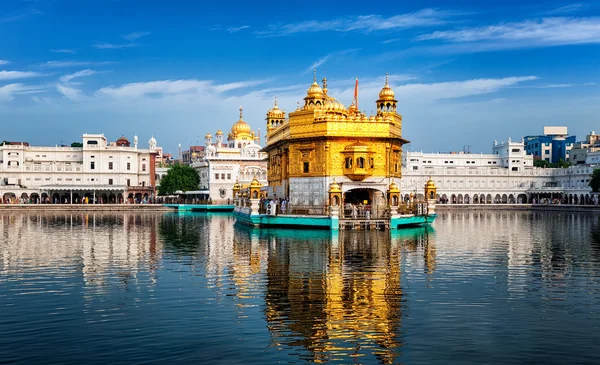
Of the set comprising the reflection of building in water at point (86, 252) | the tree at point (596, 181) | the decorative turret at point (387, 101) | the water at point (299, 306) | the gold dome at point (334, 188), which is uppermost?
the decorative turret at point (387, 101)

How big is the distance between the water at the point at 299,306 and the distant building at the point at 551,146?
12054cm

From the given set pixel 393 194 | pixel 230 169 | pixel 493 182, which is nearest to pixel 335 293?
pixel 393 194

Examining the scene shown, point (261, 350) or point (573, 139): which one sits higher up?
point (573, 139)

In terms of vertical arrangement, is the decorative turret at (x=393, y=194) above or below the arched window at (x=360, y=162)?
below

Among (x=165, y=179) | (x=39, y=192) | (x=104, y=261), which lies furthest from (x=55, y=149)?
(x=104, y=261)

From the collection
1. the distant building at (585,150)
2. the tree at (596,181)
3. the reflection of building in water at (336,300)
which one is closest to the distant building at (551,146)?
the distant building at (585,150)

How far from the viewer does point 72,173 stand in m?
90.4

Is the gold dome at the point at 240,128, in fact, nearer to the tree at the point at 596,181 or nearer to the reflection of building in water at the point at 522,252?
the tree at the point at 596,181

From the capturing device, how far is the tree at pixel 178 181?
93438 mm

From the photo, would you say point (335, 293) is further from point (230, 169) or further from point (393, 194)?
point (230, 169)

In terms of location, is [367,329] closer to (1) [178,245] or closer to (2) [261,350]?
(2) [261,350]

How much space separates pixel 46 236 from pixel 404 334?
26.6 m

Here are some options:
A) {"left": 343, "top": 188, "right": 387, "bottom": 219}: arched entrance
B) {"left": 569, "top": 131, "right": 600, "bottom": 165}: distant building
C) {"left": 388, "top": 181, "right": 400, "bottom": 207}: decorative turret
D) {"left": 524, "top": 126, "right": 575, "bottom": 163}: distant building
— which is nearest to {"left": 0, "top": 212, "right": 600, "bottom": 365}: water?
{"left": 343, "top": 188, "right": 387, "bottom": 219}: arched entrance

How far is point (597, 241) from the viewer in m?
31.3
